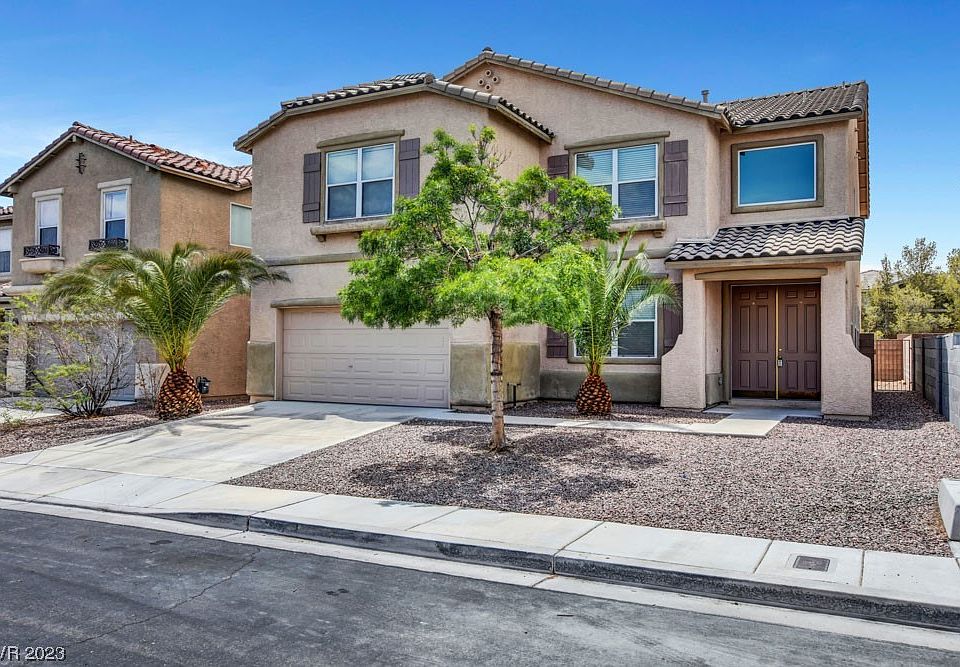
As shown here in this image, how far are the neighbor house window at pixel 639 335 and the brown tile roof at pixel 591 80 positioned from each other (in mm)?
3969

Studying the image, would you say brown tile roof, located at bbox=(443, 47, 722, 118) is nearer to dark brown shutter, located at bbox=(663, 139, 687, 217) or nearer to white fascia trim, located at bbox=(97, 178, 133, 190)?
dark brown shutter, located at bbox=(663, 139, 687, 217)

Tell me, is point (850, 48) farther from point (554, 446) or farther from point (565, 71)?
point (554, 446)

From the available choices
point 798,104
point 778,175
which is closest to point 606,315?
point 778,175

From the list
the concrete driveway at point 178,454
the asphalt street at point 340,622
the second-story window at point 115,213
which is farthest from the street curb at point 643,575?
the second-story window at point 115,213

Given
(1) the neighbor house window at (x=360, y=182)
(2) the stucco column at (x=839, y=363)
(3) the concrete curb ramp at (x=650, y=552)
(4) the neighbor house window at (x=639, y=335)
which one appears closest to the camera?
(3) the concrete curb ramp at (x=650, y=552)

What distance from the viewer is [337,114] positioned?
17016 millimetres

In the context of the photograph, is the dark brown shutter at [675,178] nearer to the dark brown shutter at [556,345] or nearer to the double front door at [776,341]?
the double front door at [776,341]

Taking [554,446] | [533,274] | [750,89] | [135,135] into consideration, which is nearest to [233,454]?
[554,446]

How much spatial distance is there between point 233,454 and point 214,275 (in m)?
5.28

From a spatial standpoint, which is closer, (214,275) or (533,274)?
(533,274)

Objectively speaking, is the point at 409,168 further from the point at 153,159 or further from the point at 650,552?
the point at 650,552

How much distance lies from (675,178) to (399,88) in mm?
6116

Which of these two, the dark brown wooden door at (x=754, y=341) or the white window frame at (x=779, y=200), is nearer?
the white window frame at (x=779, y=200)

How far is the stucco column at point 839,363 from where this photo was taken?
13469 mm
